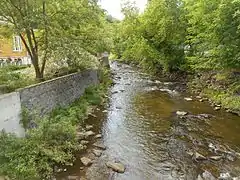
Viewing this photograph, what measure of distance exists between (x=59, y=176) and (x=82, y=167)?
2.96ft

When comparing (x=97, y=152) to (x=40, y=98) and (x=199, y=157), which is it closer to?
(x=40, y=98)

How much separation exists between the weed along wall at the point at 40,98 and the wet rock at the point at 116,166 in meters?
3.21

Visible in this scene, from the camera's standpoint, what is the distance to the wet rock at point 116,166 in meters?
9.11

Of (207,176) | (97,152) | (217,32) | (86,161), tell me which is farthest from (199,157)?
(217,32)

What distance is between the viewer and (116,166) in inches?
367

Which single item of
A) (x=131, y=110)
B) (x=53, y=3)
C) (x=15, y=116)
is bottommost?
(x=131, y=110)

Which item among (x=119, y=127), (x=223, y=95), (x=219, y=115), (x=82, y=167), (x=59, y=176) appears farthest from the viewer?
(x=223, y=95)

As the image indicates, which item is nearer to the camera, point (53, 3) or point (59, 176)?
point (59, 176)

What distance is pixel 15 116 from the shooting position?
949 centimetres

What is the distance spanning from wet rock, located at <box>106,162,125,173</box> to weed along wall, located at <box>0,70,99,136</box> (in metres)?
3.21

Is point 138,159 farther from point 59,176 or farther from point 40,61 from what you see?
point 40,61

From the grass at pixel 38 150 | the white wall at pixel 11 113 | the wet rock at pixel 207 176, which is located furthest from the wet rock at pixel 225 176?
the white wall at pixel 11 113

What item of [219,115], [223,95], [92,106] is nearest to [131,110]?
[92,106]

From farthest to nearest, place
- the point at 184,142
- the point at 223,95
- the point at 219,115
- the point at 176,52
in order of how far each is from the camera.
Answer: the point at 176,52
the point at 223,95
the point at 219,115
the point at 184,142
